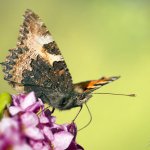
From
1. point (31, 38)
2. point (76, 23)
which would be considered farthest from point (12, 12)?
point (31, 38)

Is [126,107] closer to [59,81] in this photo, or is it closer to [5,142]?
[59,81]

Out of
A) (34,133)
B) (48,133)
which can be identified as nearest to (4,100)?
(48,133)

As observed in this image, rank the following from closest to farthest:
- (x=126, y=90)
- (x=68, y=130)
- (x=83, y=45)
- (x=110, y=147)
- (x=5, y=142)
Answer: (x=5, y=142), (x=68, y=130), (x=110, y=147), (x=126, y=90), (x=83, y=45)

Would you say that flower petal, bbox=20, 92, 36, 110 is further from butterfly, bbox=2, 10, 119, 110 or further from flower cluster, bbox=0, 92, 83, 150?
butterfly, bbox=2, 10, 119, 110

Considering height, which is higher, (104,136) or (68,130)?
(68,130)

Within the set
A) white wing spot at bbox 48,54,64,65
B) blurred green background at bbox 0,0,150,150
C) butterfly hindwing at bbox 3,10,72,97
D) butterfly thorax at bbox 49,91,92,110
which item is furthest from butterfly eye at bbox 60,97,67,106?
blurred green background at bbox 0,0,150,150
